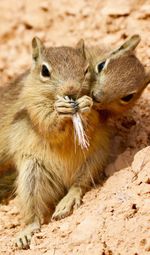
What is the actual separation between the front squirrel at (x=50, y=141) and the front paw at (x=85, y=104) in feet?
0.06

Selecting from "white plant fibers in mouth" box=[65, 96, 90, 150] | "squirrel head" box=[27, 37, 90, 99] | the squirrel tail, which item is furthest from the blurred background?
→ "white plant fibers in mouth" box=[65, 96, 90, 150]

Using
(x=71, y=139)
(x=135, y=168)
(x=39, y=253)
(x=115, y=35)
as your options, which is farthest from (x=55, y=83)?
(x=115, y=35)

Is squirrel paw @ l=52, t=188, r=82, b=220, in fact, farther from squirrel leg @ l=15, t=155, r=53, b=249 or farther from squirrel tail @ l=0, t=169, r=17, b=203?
squirrel tail @ l=0, t=169, r=17, b=203

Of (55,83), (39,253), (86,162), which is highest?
(55,83)

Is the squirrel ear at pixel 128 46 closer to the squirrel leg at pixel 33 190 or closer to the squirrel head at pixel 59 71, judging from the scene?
the squirrel head at pixel 59 71

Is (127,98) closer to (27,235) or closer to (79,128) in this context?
(79,128)

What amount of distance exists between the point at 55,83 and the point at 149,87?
177 cm

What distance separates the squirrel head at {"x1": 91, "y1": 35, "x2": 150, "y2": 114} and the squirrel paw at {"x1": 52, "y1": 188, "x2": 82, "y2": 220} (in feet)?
2.85

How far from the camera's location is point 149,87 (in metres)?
8.34

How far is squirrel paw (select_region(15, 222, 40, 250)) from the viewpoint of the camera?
6828mm

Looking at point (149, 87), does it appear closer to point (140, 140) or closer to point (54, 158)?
point (140, 140)

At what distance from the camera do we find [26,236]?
6.92 metres

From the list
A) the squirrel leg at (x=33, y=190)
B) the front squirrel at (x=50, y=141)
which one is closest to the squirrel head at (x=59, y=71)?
the front squirrel at (x=50, y=141)

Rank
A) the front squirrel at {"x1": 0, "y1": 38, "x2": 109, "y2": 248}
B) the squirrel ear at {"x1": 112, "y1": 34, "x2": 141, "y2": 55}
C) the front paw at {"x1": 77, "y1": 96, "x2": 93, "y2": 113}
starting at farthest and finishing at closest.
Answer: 1. the squirrel ear at {"x1": 112, "y1": 34, "x2": 141, "y2": 55}
2. the front squirrel at {"x1": 0, "y1": 38, "x2": 109, "y2": 248}
3. the front paw at {"x1": 77, "y1": 96, "x2": 93, "y2": 113}
